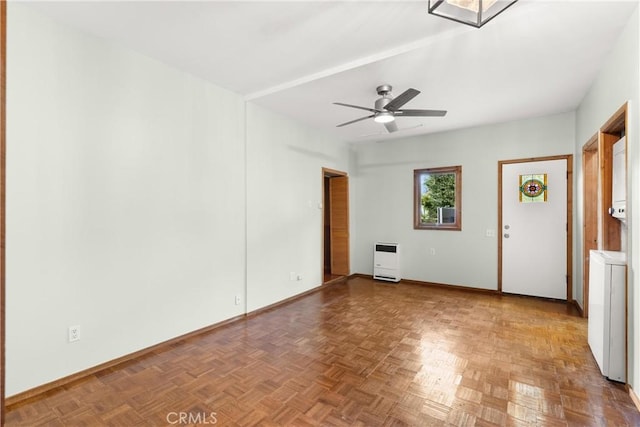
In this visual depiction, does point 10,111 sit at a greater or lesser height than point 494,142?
lesser

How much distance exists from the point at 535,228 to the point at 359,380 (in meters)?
3.89

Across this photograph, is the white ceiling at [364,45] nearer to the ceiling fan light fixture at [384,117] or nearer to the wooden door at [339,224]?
the ceiling fan light fixture at [384,117]

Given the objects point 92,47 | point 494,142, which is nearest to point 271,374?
point 92,47

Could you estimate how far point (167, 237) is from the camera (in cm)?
312

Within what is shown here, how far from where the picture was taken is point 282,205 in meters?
4.61

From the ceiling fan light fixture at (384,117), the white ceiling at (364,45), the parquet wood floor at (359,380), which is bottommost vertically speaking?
the parquet wood floor at (359,380)

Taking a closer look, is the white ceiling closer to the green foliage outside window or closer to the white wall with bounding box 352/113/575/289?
the white wall with bounding box 352/113/575/289

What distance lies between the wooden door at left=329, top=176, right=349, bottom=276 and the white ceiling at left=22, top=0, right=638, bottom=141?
2.52 m

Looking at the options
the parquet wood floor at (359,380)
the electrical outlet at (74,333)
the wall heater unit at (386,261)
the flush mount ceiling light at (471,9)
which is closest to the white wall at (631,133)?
the parquet wood floor at (359,380)

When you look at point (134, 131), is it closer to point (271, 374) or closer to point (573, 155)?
point (271, 374)

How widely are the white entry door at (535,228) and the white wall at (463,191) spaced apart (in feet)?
0.55

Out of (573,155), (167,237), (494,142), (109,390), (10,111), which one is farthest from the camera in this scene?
(494,142)

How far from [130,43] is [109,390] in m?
2.87

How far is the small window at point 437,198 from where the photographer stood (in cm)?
539
